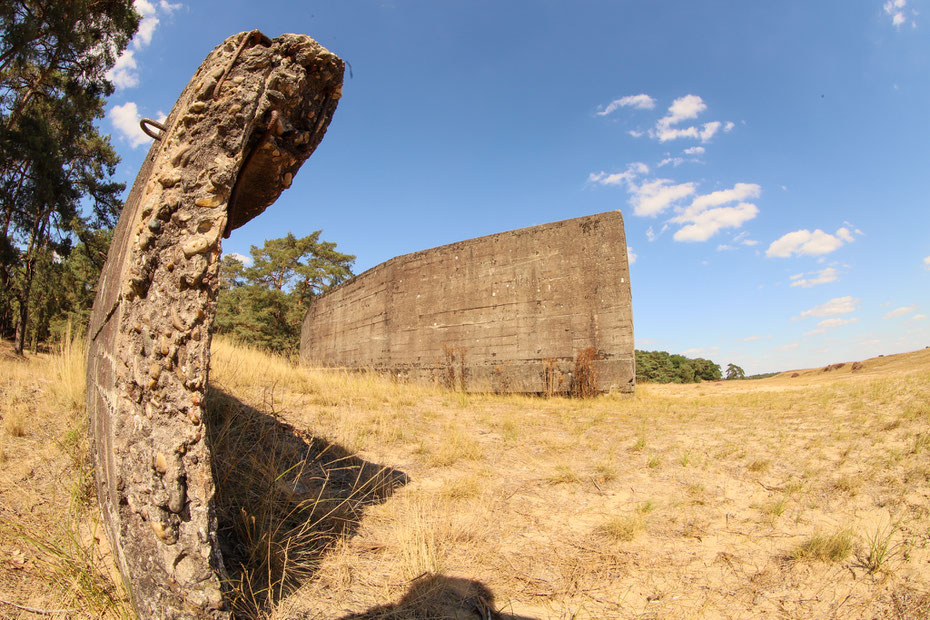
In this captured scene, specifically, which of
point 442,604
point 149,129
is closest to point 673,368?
point 442,604

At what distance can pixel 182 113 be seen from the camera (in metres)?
2.11

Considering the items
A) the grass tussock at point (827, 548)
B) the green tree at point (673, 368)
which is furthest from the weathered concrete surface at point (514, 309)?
the green tree at point (673, 368)

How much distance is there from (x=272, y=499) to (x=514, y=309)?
7079 millimetres

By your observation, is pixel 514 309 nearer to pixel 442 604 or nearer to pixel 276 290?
pixel 442 604

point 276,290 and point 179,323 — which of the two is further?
point 276,290

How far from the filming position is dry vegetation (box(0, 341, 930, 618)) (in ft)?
7.67

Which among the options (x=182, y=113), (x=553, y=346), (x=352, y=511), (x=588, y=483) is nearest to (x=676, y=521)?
(x=588, y=483)

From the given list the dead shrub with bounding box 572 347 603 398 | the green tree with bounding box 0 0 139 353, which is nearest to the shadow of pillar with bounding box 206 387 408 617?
the dead shrub with bounding box 572 347 603 398

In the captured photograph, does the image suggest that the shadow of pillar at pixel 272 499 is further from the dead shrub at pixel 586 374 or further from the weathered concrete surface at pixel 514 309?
the weathered concrete surface at pixel 514 309

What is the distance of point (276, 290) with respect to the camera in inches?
959

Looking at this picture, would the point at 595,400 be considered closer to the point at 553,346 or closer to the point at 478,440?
the point at 553,346

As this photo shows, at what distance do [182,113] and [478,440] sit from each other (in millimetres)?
4560

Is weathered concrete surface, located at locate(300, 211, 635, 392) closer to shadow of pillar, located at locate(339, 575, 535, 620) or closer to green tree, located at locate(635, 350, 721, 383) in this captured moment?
shadow of pillar, located at locate(339, 575, 535, 620)

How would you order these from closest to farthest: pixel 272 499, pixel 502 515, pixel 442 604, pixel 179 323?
1. pixel 179 323
2. pixel 442 604
3. pixel 272 499
4. pixel 502 515
